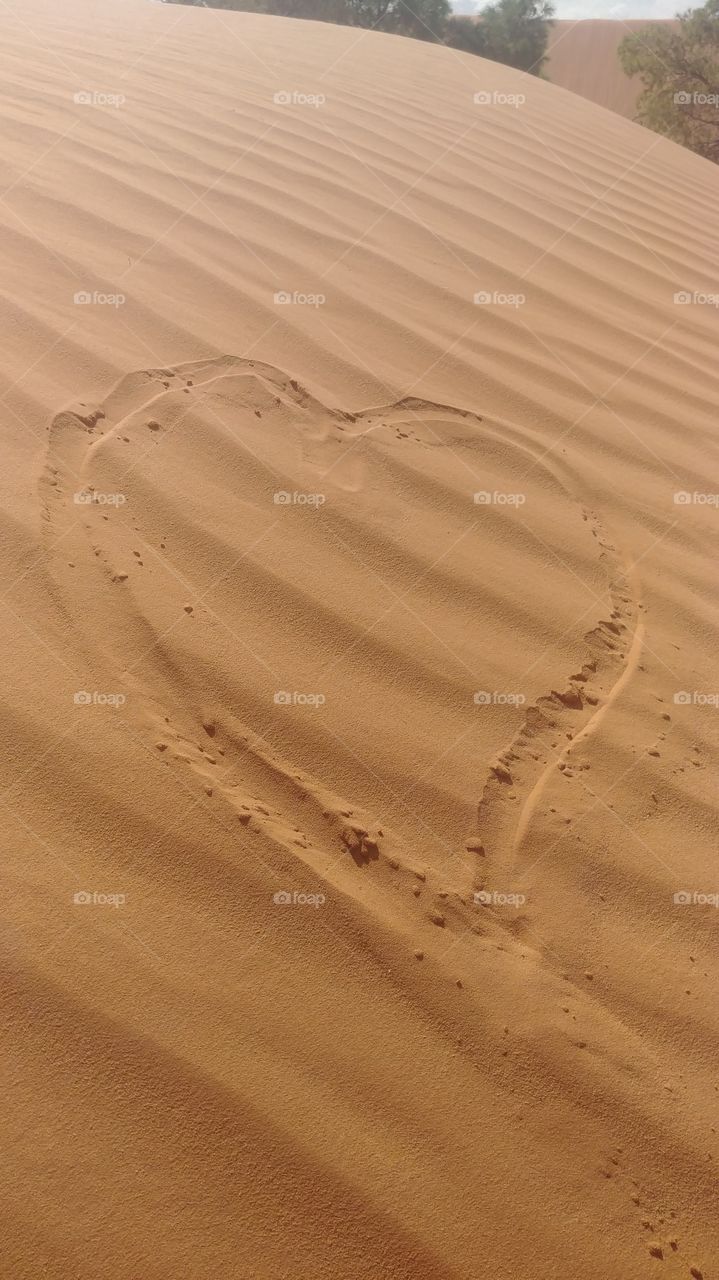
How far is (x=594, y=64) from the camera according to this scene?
80.2ft

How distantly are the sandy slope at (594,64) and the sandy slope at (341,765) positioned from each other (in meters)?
22.3

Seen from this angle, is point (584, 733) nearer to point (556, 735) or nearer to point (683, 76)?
point (556, 735)

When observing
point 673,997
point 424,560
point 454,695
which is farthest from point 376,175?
point 673,997

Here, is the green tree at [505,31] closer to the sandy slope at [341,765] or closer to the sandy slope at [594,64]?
the sandy slope at [594,64]

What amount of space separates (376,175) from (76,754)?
12.7 ft

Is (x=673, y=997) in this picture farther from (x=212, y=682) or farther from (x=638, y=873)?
(x=212, y=682)

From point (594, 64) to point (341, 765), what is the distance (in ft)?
93.9

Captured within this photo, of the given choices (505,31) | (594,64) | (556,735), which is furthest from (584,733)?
(594,64)

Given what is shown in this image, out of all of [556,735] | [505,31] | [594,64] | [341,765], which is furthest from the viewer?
[594,64]

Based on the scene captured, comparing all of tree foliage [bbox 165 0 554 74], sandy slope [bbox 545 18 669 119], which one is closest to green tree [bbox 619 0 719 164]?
tree foliage [bbox 165 0 554 74]

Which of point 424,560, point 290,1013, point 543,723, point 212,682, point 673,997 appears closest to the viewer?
point 290,1013

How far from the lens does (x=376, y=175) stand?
4426mm

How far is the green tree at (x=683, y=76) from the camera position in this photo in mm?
9531

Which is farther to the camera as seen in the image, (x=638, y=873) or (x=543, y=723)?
(x=543, y=723)
